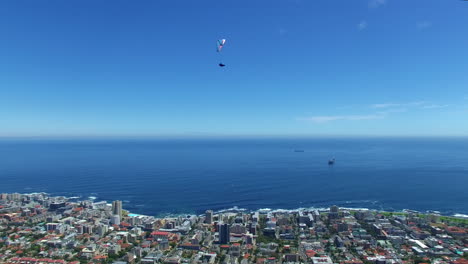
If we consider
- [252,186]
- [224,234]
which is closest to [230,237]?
[224,234]

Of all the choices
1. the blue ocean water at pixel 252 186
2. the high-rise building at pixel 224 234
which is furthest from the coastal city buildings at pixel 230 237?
the blue ocean water at pixel 252 186

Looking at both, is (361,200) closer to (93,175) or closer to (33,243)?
(33,243)

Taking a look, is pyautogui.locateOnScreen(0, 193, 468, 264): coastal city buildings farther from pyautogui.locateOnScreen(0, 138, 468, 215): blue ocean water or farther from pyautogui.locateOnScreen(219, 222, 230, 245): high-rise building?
pyautogui.locateOnScreen(0, 138, 468, 215): blue ocean water

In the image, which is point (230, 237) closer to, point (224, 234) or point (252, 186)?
point (224, 234)

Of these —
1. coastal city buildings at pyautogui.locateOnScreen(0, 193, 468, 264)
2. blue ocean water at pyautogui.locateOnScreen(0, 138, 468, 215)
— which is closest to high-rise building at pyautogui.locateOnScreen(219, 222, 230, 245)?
coastal city buildings at pyautogui.locateOnScreen(0, 193, 468, 264)

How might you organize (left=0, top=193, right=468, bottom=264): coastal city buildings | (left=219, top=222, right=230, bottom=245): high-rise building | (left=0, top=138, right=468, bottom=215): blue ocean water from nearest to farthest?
(left=0, top=193, right=468, bottom=264): coastal city buildings → (left=219, top=222, right=230, bottom=245): high-rise building → (left=0, top=138, right=468, bottom=215): blue ocean water

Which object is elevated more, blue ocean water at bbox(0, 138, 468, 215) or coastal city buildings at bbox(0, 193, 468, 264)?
blue ocean water at bbox(0, 138, 468, 215)

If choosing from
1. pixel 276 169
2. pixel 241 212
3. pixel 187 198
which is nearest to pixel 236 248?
pixel 241 212

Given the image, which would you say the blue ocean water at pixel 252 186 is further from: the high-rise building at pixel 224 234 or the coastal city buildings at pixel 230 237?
the high-rise building at pixel 224 234
